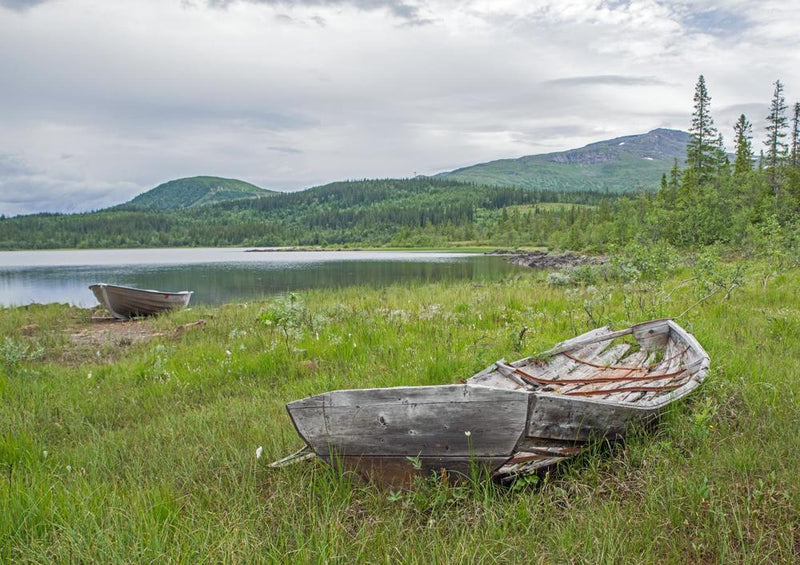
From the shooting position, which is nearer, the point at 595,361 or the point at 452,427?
the point at 452,427

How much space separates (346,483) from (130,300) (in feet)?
50.4

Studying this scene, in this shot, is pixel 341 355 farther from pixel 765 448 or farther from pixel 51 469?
pixel 765 448

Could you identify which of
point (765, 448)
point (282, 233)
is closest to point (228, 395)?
point (765, 448)

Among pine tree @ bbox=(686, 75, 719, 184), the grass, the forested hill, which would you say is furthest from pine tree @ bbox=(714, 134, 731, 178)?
the forested hill

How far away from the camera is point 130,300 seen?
15797 millimetres

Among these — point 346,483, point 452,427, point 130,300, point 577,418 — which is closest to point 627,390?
point 577,418

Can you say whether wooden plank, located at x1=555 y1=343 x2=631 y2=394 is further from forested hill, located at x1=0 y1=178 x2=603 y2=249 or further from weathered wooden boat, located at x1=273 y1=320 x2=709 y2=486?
forested hill, located at x1=0 y1=178 x2=603 y2=249

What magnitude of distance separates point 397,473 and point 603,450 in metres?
1.52

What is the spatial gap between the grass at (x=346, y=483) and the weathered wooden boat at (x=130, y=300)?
31.5 feet

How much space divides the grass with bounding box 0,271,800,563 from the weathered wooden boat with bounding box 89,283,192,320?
962cm

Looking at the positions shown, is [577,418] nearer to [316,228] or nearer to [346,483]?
[346,483]

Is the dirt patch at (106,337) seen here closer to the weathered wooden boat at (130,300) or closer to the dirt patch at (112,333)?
the dirt patch at (112,333)

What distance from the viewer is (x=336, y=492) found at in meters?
2.99

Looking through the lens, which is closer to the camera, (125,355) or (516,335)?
(516,335)
